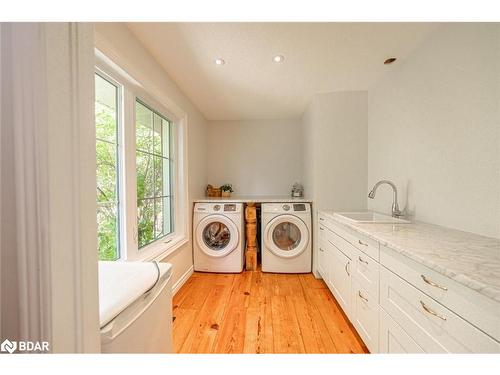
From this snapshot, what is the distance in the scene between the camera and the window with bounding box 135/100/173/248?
173 centimetres

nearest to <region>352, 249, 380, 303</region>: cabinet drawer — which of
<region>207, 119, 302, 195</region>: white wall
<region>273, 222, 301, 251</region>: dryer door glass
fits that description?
<region>273, 222, 301, 251</region>: dryer door glass

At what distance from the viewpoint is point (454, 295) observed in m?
0.68

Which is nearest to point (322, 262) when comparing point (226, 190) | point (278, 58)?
point (226, 190)

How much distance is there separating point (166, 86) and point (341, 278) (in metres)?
2.37

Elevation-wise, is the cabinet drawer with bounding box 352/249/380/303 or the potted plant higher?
the potted plant

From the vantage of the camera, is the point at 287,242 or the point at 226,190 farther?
the point at 226,190

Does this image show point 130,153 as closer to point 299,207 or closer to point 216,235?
point 216,235

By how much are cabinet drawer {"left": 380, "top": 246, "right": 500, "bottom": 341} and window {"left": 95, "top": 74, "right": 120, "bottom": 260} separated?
1.77m

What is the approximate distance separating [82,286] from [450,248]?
137cm

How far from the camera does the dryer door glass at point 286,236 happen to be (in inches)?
101

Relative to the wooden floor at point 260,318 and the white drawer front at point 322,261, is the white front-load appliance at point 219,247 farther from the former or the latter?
the white drawer front at point 322,261

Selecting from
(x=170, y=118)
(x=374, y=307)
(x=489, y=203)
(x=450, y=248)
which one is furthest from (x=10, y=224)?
(x=170, y=118)

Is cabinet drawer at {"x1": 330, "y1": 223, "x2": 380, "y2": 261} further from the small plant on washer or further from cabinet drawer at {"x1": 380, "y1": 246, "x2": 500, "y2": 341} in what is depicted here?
the small plant on washer

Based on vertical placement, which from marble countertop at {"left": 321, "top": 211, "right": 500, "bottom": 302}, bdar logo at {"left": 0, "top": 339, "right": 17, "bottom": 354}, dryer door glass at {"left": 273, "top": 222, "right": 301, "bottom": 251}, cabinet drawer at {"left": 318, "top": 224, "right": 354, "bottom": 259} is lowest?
dryer door glass at {"left": 273, "top": 222, "right": 301, "bottom": 251}
